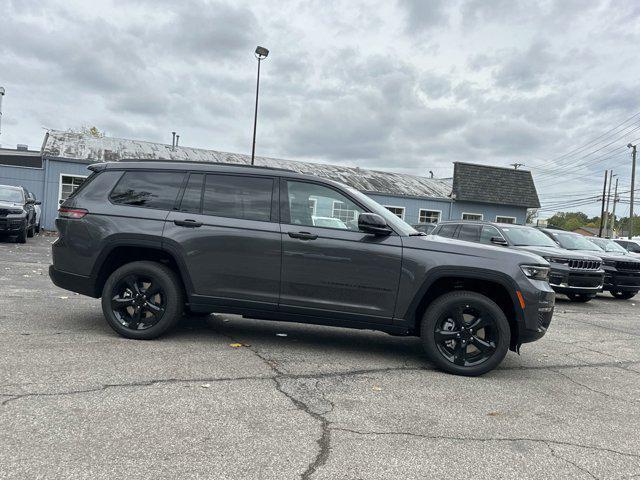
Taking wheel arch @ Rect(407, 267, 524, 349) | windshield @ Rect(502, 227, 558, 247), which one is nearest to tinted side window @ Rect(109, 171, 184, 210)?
wheel arch @ Rect(407, 267, 524, 349)

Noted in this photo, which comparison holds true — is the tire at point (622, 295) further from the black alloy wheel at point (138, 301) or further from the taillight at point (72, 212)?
the taillight at point (72, 212)

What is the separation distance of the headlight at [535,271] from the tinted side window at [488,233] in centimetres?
646

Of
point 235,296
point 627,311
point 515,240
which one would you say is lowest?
point 627,311

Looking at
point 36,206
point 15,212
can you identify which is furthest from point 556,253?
point 36,206

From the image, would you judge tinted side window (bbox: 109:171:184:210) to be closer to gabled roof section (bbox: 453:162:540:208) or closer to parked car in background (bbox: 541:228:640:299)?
parked car in background (bbox: 541:228:640:299)

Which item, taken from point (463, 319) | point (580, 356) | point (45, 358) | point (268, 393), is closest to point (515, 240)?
point (580, 356)

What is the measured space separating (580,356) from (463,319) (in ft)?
7.63

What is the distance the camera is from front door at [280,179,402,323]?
4.90m

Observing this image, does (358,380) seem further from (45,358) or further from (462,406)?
(45,358)

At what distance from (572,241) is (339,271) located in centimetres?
988

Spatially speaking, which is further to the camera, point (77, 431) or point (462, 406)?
point (462, 406)

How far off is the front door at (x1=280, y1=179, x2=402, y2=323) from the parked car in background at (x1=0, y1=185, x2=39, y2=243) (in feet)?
41.9

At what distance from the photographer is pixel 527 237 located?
462 inches

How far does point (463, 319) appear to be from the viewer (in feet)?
15.9
